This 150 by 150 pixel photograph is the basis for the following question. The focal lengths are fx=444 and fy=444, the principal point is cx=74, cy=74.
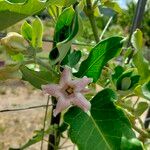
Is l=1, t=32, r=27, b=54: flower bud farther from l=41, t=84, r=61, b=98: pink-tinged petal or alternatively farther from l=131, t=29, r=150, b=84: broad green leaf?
l=131, t=29, r=150, b=84: broad green leaf

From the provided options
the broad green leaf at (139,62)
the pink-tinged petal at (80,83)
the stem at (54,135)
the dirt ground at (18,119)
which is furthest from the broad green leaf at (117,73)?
the dirt ground at (18,119)

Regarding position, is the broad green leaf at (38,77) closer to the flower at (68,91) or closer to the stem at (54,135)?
the flower at (68,91)

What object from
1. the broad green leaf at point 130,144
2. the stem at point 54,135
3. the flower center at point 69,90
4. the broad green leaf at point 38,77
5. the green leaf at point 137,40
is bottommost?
the stem at point 54,135

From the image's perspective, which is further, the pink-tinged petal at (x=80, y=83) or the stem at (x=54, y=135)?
the stem at (x=54, y=135)

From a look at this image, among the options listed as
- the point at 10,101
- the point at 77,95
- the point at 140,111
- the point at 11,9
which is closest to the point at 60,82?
the point at 77,95

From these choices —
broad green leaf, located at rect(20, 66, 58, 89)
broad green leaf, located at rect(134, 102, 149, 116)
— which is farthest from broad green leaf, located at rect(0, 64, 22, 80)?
broad green leaf, located at rect(134, 102, 149, 116)

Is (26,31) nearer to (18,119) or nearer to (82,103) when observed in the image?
(82,103)
